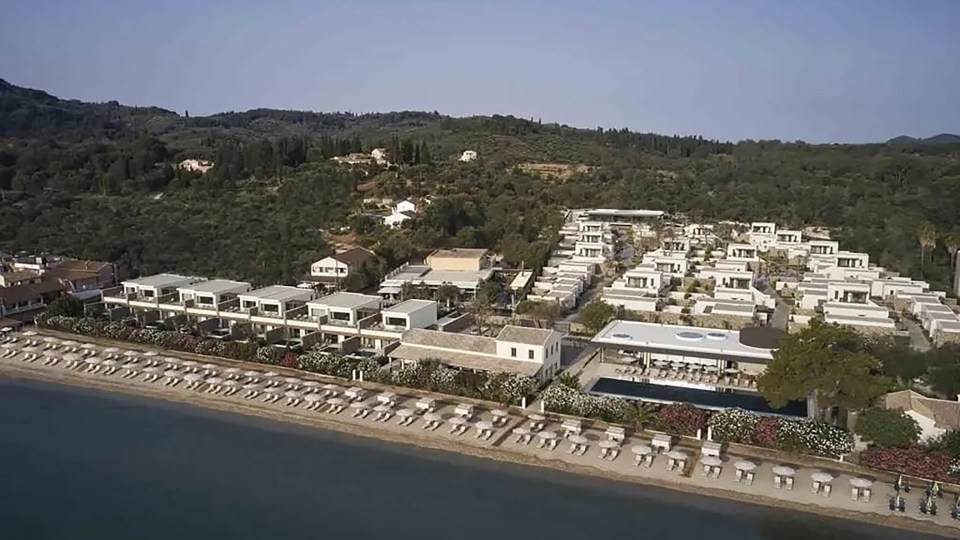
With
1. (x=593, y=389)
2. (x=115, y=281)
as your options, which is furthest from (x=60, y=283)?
(x=593, y=389)

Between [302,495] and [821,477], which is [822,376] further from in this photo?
[302,495]

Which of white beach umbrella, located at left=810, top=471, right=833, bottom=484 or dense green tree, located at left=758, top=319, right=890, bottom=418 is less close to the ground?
dense green tree, located at left=758, top=319, right=890, bottom=418

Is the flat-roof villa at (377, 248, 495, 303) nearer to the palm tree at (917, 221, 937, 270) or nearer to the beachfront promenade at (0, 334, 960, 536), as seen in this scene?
the beachfront promenade at (0, 334, 960, 536)

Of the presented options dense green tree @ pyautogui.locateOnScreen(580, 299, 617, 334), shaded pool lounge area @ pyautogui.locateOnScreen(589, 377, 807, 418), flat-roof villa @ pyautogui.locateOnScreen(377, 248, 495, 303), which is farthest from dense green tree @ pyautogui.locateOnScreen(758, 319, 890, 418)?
flat-roof villa @ pyautogui.locateOnScreen(377, 248, 495, 303)

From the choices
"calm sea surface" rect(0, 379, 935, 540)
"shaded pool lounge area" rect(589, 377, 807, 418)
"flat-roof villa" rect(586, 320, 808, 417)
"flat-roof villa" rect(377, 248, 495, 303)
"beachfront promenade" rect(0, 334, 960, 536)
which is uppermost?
"flat-roof villa" rect(377, 248, 495, 303)

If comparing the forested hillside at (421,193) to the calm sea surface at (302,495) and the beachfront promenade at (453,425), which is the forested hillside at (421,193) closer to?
the beachfront promenade at (453,425)

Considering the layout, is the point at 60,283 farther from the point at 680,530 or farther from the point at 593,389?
the point at 680,530

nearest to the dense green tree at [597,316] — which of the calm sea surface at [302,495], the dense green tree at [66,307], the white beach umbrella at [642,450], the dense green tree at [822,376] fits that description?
the dense green tree at [822,376]
